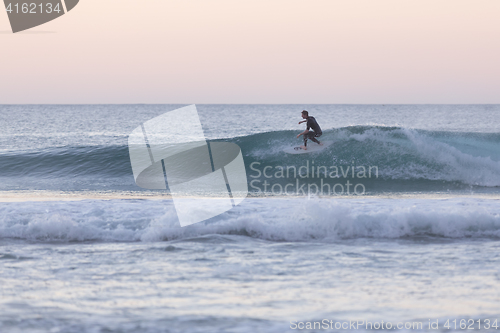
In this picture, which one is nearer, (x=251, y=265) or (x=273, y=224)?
(x=251, y=265)

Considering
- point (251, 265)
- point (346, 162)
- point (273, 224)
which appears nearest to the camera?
point (251, 265)

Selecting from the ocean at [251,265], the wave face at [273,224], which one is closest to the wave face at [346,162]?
the ocean at [251,265]

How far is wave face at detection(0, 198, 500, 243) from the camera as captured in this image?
686cm

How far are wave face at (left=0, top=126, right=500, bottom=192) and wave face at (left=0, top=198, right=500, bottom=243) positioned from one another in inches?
212

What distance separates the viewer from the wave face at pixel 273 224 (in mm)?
6863

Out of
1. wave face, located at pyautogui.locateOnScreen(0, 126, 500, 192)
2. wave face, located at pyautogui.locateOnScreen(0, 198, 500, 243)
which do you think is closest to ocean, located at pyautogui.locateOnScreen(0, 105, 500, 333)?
wave face, located at pyautogui.locateOnScreen(0, 198, 500, 243)

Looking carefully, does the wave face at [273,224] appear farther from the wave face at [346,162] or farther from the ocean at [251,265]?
the wave face at [346,162]

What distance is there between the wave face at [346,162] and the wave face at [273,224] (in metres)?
5.39

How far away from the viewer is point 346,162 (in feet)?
53.7

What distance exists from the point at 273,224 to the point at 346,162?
9881mm

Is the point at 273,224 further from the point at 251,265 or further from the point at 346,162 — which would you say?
the point at 346,162

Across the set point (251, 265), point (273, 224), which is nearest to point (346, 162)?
point (273, 224)

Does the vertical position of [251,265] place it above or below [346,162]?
above

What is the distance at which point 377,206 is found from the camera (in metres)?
8.27
